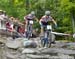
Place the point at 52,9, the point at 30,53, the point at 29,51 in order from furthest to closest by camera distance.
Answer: the point at 52,9, the point at 29,51, the point at 30,53

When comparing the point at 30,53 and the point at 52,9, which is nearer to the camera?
the point at 30,53

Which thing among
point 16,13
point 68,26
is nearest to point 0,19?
point 68,26

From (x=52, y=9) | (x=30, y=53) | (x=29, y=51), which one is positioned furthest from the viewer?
(x=52, y=9)

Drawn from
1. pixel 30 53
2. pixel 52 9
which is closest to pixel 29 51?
pixel 30 53

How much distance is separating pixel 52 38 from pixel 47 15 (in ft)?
4.78

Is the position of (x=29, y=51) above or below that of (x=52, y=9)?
below

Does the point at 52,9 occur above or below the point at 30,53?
above

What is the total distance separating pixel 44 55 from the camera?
1362 centimetres

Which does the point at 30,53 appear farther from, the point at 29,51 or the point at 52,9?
the point at 52,9

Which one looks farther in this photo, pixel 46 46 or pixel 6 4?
pixel 6 4

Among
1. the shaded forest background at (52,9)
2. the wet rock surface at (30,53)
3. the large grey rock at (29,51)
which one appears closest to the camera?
the wet rock surface at (30,53)

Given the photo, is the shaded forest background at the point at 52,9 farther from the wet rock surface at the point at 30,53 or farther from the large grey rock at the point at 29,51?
the large grey rock at the point at 29,51

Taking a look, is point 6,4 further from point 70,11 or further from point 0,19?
point 0,19

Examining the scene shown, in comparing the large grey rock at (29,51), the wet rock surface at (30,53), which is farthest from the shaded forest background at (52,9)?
the large grey rock at (29,51)
